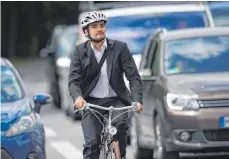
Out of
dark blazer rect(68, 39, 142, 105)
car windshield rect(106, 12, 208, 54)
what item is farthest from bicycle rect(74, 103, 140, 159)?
car windshield rect(106, 12, 208, 54)

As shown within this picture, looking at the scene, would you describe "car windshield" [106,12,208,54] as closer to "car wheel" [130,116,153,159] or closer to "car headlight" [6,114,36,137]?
"car wheel" [130,116,153,159]

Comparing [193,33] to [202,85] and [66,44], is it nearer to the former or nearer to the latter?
[202,85]

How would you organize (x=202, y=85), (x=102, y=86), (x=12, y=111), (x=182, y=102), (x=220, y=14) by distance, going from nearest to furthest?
(x=102, y=86) < (x=12, y=111) < (x=182, y=102) < (x=202, y=85) < (x=220, y=14)

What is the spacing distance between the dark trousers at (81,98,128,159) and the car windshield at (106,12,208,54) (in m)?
7.75

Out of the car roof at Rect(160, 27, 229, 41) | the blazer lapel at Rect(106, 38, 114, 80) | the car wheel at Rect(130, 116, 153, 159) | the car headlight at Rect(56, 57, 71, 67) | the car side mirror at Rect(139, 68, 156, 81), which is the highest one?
the blazer lapel at Rect(106, 38, 114, 80)

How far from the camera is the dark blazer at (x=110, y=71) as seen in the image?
26.6ft

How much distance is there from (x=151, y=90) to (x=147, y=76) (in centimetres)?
19

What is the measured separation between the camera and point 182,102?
10148mm

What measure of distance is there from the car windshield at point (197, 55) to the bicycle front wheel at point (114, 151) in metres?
3.39

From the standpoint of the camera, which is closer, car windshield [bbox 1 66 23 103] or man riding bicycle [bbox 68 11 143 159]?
man riding bicycle [bbox 68 11 143 159]

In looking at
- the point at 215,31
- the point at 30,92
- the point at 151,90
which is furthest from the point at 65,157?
the point at 30,92

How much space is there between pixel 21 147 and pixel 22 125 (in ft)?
1.13

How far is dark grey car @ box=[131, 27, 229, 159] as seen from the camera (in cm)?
1003

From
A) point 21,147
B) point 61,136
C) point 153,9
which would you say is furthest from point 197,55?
point 153,9
